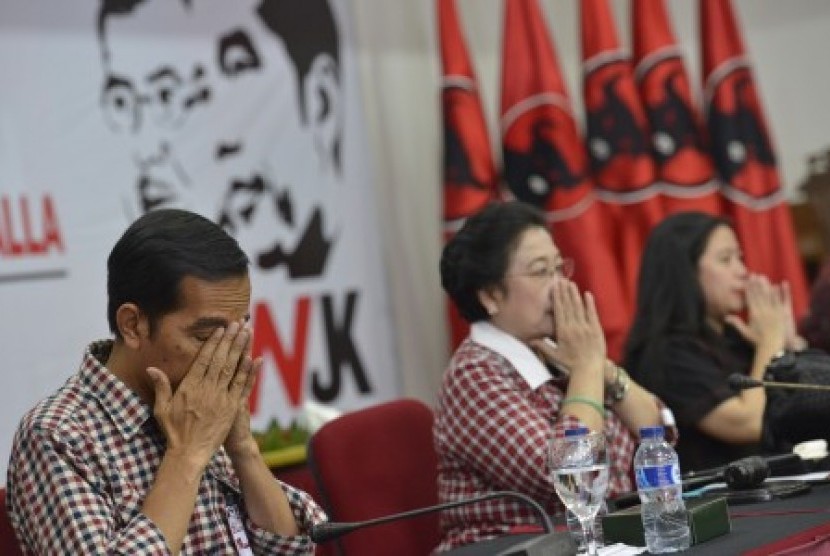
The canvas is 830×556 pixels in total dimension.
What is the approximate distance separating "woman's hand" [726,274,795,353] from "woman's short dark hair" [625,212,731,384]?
0.65 ft

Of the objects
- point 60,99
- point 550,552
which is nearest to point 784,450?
point 550,552

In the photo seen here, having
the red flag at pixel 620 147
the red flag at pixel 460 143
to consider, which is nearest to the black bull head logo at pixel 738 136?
the red flag at pixel 620 147

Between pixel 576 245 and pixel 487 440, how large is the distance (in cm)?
185

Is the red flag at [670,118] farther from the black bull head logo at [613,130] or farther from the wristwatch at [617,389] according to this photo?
the wristwatch at [617,389]

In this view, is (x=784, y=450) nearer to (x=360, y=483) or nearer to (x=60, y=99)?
(x=360, y=483)

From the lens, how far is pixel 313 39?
448cm

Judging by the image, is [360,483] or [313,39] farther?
[313,39]

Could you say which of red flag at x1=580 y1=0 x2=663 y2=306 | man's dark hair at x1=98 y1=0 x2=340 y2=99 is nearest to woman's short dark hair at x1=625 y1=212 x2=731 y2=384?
red flag at x1=580 y1=0 x2=663 y2=306

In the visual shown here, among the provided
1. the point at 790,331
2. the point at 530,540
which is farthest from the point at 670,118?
the point at 530,540

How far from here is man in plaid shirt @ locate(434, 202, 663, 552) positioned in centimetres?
280

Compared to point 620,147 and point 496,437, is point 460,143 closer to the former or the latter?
point 620,147

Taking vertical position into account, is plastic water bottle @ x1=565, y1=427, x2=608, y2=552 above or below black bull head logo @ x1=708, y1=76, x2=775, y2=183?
below

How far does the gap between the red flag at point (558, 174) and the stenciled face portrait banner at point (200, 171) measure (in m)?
0.47

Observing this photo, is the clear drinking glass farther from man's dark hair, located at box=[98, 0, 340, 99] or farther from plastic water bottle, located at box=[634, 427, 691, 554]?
man's dark hair, located at box=[98, 0, 340, 99]
